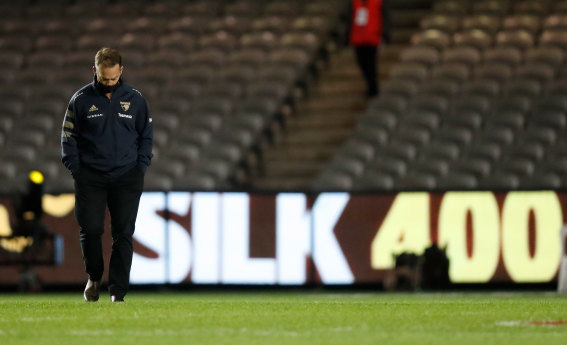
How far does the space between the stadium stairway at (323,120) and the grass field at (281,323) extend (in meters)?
6.59

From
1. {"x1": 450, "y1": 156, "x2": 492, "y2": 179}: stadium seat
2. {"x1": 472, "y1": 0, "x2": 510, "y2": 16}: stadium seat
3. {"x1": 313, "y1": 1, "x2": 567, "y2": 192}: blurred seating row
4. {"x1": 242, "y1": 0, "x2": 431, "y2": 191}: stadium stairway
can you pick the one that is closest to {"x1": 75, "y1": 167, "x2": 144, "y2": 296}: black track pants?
{"x1": 313, "y1": 1, "x2": 567, "y2": 192}: blurred seating row

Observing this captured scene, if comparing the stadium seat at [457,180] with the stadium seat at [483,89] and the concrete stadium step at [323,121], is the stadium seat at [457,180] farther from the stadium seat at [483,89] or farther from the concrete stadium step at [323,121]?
the concrete stadium step at [323,121]

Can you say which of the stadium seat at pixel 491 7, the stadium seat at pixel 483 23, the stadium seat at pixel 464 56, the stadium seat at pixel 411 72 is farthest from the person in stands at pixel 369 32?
the stadium seat at pixel 491 7

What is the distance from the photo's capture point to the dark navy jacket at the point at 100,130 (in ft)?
27.6

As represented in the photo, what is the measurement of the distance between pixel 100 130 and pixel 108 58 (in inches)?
19.5

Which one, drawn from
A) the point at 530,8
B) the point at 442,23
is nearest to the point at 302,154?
the point at 442,23

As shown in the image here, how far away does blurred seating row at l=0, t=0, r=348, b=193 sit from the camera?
15.7 m

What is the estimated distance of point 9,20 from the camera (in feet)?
63.8

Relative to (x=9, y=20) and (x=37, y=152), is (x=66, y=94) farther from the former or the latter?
(x=9, y=20)

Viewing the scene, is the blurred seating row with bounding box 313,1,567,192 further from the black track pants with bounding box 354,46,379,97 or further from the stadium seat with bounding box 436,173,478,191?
the black track pants with bounding box 354,46,379,97

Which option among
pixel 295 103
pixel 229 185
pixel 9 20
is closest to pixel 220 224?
pixel 229 185

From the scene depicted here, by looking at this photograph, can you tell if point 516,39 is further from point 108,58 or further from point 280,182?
point 108,58

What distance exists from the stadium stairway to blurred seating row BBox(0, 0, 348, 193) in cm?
26

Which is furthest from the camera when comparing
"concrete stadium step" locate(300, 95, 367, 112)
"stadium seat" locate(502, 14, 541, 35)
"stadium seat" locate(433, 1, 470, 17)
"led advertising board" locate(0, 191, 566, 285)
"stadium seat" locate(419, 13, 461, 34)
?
"stadium seat" locate(433, 1, 470, 17)
